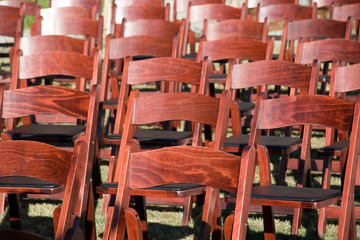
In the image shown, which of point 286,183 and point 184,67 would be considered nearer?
point 184,67

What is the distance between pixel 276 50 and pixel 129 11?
4.11 meters

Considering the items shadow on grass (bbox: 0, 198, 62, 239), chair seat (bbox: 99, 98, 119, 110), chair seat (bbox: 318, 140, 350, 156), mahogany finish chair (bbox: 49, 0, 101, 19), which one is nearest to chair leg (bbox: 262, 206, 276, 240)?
chair seat (bbox: 318, 140, 350, 156)

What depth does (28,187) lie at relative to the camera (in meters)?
3.46

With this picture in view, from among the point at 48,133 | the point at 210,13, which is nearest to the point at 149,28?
the point at 210,13

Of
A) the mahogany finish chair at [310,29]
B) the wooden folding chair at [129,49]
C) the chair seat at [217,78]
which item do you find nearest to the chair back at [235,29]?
the mahogany finish chair at [310,29]

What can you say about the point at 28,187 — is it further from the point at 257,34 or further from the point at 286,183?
the point at 257,34

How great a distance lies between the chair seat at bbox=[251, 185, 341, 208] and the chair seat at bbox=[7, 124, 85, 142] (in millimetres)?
1681

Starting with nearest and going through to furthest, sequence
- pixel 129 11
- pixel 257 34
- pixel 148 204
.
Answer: pixel 148 204
pixel 257 34
pixel 129 11

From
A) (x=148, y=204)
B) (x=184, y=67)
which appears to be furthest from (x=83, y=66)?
(x=148, y=204)

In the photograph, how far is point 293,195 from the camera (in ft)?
11.1

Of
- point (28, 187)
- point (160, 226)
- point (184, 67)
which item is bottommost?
point (160, 226)

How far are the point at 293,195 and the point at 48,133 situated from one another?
6.71ft

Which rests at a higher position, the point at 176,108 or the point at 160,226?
the point at 176,108

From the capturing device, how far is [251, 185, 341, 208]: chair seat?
3293mm
